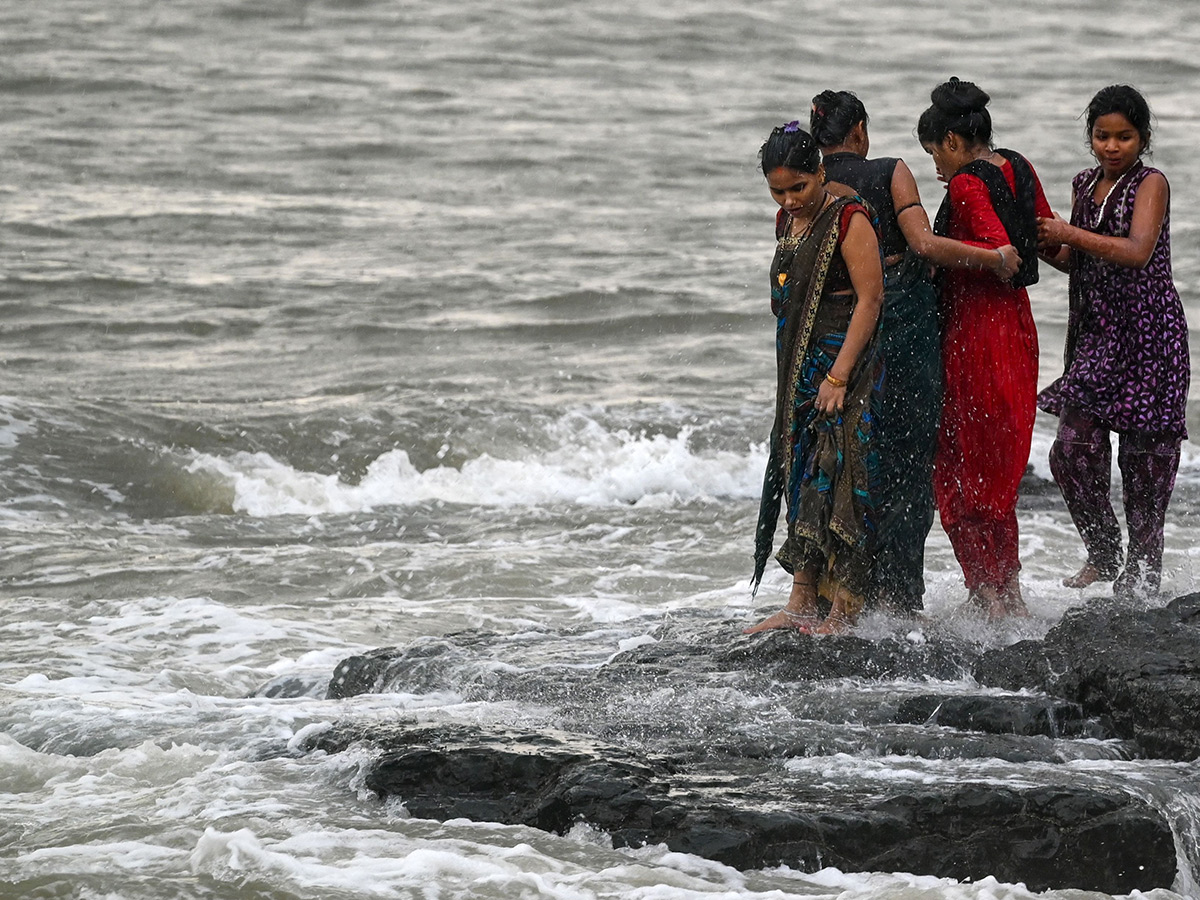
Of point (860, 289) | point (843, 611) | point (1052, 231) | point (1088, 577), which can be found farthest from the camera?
point (1088, 577)

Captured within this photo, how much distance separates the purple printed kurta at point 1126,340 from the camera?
Result: 5008mm

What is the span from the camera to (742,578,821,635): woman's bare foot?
16.4 feet

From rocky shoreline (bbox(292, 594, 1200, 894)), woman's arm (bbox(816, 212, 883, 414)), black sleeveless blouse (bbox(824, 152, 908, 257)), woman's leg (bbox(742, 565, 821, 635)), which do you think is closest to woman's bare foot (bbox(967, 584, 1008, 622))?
rocky shoreline (bbox(292, 594, 1200, 894))

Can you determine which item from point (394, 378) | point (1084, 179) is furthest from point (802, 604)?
point (394, 378)

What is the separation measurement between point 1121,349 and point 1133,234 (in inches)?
15.6

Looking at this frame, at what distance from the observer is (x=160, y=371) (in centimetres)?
1064

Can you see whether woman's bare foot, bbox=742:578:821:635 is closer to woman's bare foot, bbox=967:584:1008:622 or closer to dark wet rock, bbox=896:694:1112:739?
woman's bare foot, bbox=967:584:1008:622

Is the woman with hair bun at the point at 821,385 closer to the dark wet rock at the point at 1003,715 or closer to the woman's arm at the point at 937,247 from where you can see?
the woman's arm at the point at 937,247

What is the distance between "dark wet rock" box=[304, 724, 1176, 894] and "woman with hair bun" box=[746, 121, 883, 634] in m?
1.03

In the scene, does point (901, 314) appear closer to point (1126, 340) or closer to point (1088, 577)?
point (1126, 340)

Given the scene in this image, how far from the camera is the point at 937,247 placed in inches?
181

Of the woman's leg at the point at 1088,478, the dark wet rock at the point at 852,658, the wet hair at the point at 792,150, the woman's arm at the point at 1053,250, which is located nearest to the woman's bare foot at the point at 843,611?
the dark wet rock at the point at 852,658

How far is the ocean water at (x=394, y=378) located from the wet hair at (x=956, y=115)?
154 cm

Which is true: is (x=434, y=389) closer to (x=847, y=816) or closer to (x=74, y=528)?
(x=74, y=528)
